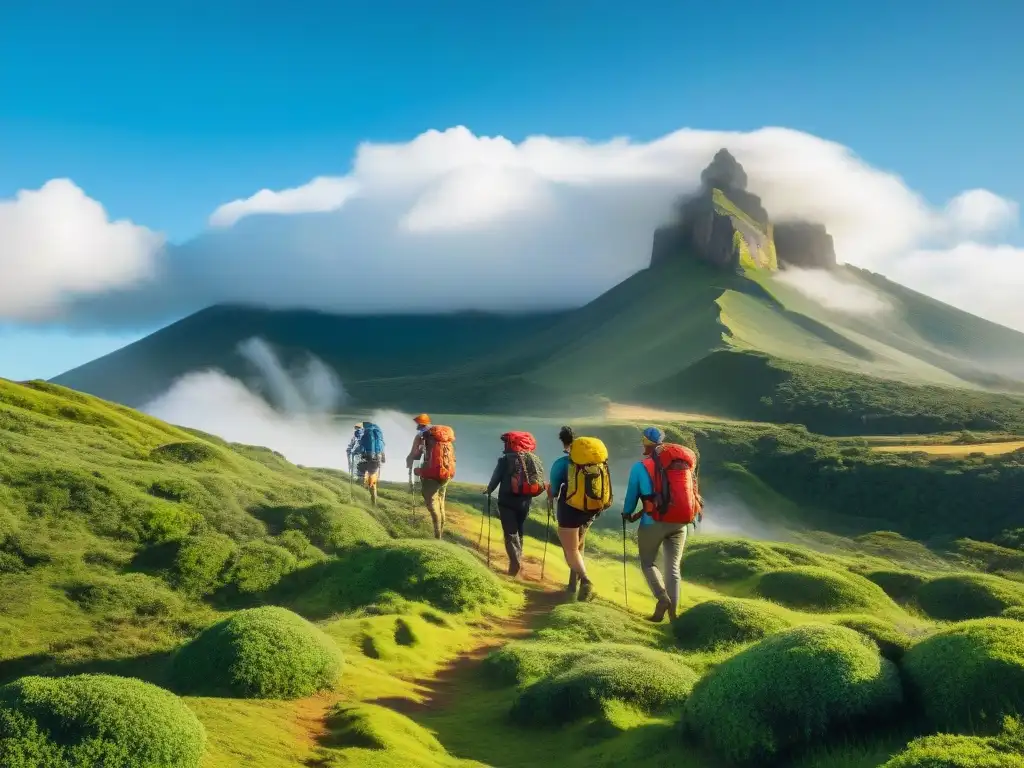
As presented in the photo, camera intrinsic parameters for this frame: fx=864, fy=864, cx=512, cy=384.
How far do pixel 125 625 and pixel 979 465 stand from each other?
8664cm

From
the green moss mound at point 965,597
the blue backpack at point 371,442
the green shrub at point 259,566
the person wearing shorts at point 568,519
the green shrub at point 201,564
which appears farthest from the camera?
the blue backpack at point 371,442

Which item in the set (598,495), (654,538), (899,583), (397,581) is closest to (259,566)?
(397,581)

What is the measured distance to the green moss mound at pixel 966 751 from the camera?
18.3 feet

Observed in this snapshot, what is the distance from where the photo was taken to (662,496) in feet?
45.6

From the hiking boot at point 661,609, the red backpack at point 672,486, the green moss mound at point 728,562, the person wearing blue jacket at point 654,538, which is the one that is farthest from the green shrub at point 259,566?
the green moss mound at point 728,562

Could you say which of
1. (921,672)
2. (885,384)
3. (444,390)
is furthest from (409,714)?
(444,390)

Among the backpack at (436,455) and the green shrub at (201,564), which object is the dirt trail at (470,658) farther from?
the green shrub at (201,564)

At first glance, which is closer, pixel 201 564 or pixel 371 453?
pixel 201 564

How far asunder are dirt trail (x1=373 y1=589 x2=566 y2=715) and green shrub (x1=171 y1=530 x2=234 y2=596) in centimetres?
480

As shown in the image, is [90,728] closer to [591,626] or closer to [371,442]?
[591,626]

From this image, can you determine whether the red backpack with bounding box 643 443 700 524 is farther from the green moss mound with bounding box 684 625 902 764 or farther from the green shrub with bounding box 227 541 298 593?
the green shrub with bounding box 227 541 298 593

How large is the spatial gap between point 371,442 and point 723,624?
1503 cm

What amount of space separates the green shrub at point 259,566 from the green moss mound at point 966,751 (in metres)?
11.4

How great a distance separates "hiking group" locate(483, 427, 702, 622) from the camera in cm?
1393
